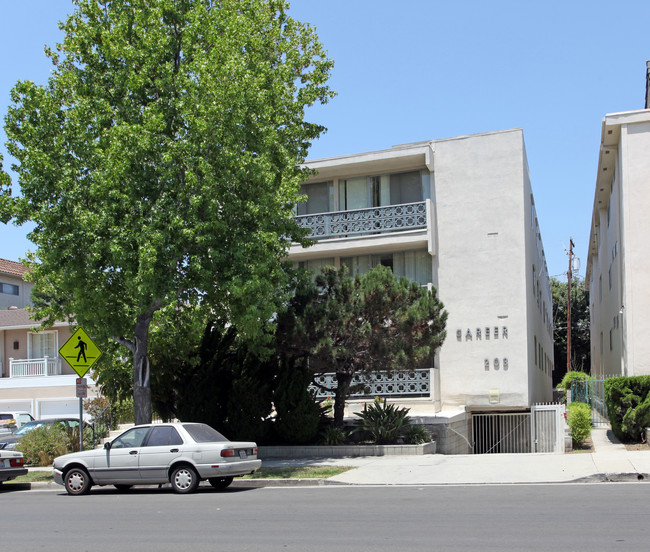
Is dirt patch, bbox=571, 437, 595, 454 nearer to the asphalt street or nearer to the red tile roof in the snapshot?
the asphalt street

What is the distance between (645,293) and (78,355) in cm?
1579

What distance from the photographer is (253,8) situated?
2034cm

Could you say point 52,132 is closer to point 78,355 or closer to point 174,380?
point 78,355

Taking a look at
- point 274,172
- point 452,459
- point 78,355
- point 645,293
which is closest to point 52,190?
point 78,355

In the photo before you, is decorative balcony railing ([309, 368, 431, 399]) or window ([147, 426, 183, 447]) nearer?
window ([147, 426, 183, 447])

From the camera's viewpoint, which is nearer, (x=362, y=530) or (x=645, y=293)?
(x=362, y=530)

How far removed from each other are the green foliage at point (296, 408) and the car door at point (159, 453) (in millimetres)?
5882

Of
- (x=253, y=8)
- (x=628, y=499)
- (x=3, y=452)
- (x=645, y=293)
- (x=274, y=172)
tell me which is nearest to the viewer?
(x=628, y=499)

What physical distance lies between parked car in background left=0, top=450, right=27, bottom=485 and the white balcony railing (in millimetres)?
23692

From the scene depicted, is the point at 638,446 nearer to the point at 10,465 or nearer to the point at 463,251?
the point at 463,251

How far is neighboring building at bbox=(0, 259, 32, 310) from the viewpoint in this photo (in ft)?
169

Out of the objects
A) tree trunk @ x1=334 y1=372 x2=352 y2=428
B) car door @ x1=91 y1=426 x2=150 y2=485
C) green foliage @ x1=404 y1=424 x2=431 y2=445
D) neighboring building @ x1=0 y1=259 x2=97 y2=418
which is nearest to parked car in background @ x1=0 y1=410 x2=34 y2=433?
neighboring building @ x1=0 y1=259 x2=97 y2=418

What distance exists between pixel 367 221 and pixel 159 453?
46.0 feet

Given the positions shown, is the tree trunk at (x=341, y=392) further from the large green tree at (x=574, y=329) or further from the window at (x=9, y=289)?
the large green tree at (x=574, y=329)
